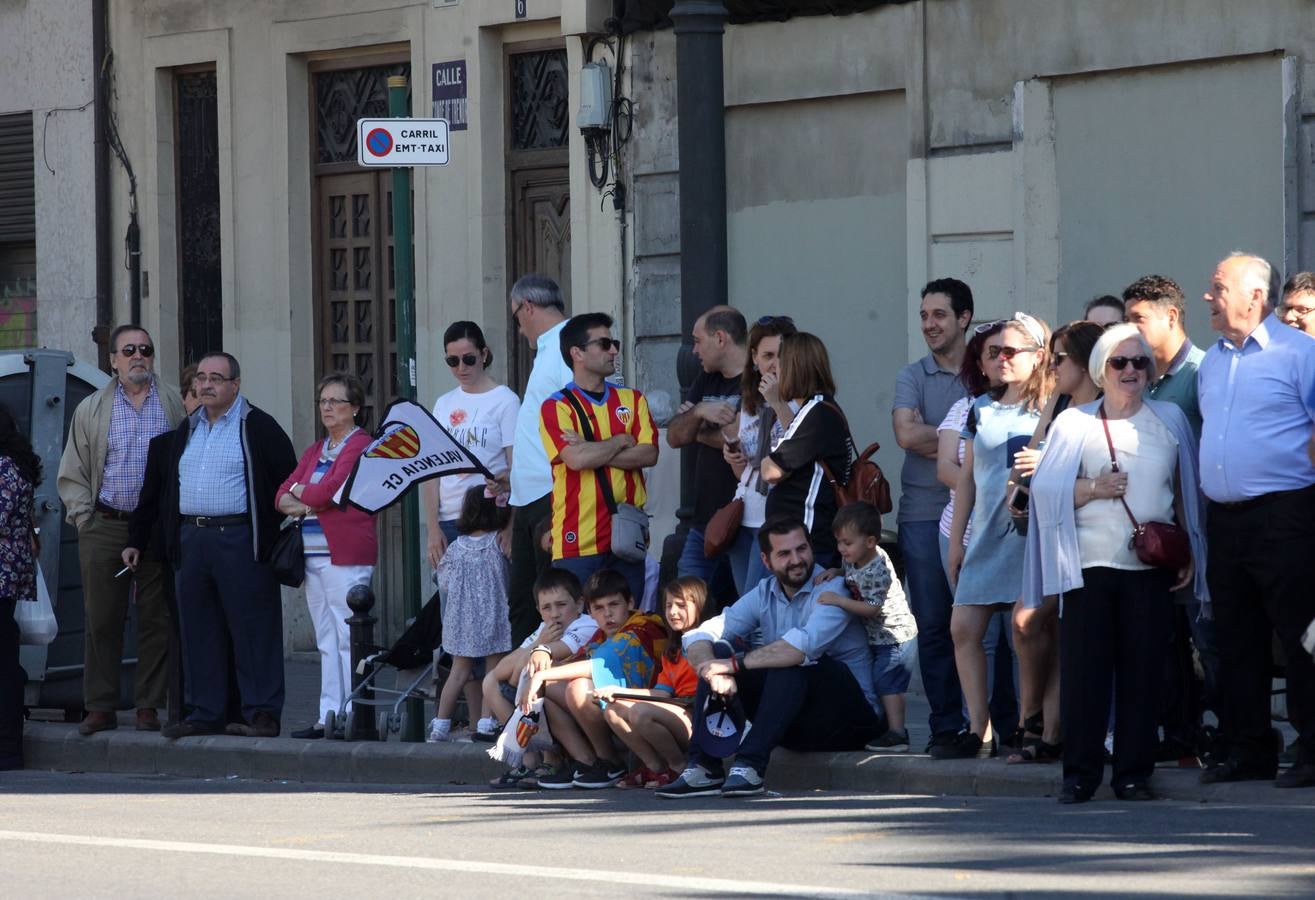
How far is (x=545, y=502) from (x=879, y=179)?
13.9 ft

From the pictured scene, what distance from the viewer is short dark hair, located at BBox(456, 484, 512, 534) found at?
12031 mm

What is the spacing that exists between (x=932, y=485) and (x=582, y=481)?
66.1 inches

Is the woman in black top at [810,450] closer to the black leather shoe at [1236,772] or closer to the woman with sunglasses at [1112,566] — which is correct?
the woman with sunglasses at [1112,566]

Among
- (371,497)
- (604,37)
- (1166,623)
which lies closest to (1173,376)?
(1166,623)

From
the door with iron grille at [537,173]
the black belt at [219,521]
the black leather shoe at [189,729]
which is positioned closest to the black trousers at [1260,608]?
the black belt at [219,521]

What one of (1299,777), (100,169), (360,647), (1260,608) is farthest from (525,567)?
(100,169)

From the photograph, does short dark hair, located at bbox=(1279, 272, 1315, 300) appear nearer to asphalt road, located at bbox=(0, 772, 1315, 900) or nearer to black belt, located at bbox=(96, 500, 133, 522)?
asphalt road, located at bbox=(0, 772, 1315, 900)

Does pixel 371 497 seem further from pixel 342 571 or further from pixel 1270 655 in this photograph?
pixel 1270 655

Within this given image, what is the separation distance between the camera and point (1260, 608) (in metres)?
9.19

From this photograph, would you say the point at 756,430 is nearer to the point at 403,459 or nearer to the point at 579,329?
the point at 579,329

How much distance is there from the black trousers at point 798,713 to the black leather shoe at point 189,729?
139 inches

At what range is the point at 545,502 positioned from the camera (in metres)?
11.6

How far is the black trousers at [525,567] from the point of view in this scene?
11.6 m

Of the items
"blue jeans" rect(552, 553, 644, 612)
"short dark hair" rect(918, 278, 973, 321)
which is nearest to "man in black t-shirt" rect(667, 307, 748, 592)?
"blue jeans" rect(552, 553, 644, 612)
